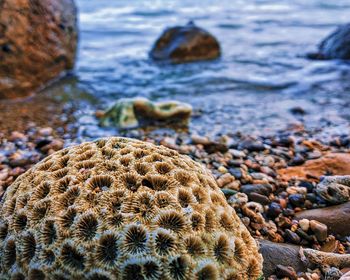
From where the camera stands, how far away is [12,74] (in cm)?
614

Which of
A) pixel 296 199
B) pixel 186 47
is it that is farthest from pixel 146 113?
pixel 186 47

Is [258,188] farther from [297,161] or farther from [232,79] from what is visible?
[232,79]

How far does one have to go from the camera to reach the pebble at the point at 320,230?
2645mm

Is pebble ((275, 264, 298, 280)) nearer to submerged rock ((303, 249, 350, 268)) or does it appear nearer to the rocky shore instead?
the rocky shore

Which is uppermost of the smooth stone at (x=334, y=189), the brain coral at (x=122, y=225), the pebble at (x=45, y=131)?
the brain coral at (x=122, y=225)

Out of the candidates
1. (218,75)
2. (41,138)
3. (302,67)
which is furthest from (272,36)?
(41,138)

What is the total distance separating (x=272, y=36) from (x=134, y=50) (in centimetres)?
463

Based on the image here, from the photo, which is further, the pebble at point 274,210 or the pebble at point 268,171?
the pebble at point 268,171

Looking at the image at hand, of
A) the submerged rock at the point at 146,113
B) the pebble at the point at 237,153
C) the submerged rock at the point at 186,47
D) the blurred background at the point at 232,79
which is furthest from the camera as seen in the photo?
the submerged rock at the point at 186,47

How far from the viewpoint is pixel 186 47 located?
9328 mm

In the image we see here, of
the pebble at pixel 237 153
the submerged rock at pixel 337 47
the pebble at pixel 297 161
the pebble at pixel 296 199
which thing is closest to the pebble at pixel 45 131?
the pebble at pixel 237 153

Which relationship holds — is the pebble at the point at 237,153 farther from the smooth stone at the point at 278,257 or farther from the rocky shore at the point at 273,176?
the smooth stone at the point at 278,257

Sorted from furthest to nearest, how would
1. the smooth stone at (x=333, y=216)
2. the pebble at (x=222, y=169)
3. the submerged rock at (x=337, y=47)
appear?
1. the submerged rock at (x=337, y=47)
2. the pebble at (x=222, y=169)
3. the smooth stone at (x=333, y=216)

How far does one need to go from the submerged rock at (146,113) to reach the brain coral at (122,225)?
2.92 metres
